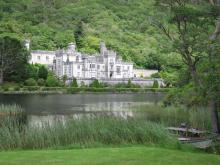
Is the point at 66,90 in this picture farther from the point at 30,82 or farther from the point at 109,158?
the point at 109,158

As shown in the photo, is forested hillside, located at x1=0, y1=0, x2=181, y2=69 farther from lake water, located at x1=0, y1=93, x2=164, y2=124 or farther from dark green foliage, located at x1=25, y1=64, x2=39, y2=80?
lake water, located at x1=0, y1=93, x2=164, y2=124

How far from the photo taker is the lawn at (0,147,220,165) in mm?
9492

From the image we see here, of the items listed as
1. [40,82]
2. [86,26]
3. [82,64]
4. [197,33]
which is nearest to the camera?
[197,33]

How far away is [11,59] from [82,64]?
31.9 m

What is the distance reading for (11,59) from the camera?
77.2 m

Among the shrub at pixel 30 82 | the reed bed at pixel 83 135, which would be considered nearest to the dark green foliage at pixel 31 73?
the shrub at pixel 30 82

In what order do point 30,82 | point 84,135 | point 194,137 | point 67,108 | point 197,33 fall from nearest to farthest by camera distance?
point 84,135 → point 194,137 → point 197,33 → point 67,108 → point 30,82

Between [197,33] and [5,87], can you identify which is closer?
[197,33]

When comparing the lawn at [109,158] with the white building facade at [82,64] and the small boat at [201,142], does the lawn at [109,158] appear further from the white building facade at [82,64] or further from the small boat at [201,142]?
the white building facade at [82,64]

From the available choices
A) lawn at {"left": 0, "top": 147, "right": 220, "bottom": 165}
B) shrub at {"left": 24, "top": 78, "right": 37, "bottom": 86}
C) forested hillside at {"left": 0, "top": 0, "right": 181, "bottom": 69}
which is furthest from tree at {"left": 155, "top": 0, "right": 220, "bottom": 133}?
forested hillside at {"left": 0, "top": 0, "right": 181, "bottom": 69}

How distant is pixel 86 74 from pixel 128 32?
49.7m

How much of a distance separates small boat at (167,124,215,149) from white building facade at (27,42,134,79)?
281ft

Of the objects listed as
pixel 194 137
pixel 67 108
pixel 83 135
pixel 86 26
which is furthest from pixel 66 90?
pixel 86 26

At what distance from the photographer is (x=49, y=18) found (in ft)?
512
